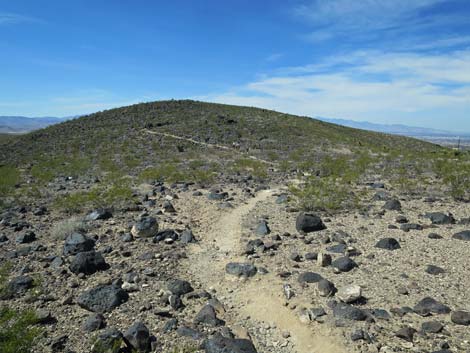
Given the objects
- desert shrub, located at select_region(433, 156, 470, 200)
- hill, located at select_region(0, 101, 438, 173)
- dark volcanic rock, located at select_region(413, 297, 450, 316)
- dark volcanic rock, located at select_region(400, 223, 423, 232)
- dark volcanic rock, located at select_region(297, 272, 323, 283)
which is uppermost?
hill, located at select_region(0, 101, 438, 173)

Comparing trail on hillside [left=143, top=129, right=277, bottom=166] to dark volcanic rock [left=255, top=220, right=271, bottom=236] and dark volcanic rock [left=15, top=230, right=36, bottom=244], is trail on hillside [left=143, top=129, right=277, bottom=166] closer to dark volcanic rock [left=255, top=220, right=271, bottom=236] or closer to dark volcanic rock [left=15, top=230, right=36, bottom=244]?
dark volcanic rock [left=255, top=220, right=271, bottom=236]

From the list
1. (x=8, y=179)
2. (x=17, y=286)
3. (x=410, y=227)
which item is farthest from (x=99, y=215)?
(x=8, y=179)

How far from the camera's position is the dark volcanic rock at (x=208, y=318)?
6.84 m

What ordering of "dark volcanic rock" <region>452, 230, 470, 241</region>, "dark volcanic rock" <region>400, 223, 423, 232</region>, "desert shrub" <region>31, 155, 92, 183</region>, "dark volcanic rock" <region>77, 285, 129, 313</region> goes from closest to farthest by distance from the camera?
"dark volcanic rock" <region>77, 285, 129, 313</region>, "dark volcanic rock" <region>452, 230, 470, 241</region>, "dark volcanic rock" <region>400, 223, 423, 232</region>, "desert shrub" <region>31, 155, 92, 183</region>

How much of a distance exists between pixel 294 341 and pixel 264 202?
373 inches

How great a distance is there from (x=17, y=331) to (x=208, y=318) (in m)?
3.39

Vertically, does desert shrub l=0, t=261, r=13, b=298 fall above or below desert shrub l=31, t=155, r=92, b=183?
below

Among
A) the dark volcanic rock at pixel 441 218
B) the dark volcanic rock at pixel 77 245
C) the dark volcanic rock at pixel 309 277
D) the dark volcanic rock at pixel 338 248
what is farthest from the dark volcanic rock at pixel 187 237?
the dark volcanic rock at pixel 441 218

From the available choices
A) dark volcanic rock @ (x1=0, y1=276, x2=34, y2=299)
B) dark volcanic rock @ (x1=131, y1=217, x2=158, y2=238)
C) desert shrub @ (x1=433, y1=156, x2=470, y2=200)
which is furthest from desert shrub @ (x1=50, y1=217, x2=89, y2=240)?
desert shrub @ (x1=433, y1=156, x2=470, y2=200)

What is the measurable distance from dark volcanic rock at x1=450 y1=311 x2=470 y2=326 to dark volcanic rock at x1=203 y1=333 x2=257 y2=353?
3.68 metres

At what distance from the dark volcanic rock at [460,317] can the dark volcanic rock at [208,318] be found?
424 cm

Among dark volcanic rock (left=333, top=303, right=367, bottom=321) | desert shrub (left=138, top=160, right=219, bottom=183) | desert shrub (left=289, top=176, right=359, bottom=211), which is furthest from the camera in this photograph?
desert shrub (left=138, top=160, right=219, bottom=183)

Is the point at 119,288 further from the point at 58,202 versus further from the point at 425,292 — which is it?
the point at 58,202

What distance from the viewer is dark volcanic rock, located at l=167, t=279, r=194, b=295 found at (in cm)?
797
